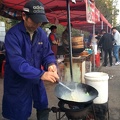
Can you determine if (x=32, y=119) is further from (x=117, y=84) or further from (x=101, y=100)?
(x=117, y=84)

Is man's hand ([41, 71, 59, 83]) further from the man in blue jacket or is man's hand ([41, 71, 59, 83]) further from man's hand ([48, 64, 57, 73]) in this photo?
man's hand ([48, 64, 57, 73])

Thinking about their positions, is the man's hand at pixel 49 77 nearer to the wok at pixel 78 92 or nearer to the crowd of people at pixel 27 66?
the crowd of people at pixel 27 66

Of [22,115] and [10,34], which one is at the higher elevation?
[10,34]

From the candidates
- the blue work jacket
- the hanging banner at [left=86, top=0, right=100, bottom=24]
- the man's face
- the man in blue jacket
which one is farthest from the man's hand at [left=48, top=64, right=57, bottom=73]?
the hanging banner at [left=86, top=0, right=100, bottom=24]

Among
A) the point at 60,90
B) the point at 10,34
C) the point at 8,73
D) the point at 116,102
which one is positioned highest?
the point at 10,34

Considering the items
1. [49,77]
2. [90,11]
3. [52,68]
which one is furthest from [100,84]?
[90,11]

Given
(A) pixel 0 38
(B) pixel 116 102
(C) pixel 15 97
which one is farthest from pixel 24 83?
(A) pixel 0 38

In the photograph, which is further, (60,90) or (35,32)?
(60,90)

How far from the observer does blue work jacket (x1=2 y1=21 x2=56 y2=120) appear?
227 centimetres

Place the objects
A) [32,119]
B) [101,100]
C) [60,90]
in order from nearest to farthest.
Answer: [60,90] < [101,100] < [32,119]

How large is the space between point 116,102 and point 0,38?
6.11m

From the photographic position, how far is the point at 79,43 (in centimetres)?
593

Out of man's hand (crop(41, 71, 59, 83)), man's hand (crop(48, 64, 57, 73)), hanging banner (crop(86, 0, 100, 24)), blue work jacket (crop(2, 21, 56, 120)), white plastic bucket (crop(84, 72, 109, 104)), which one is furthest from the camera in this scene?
hanging banner (crop(86, 0, 100, 24))

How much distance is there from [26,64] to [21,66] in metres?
0.06
